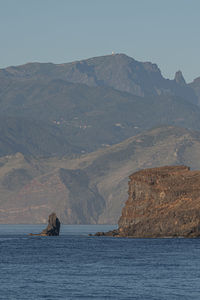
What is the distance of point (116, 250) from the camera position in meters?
192

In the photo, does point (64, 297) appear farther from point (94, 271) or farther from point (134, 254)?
point (134, 254)

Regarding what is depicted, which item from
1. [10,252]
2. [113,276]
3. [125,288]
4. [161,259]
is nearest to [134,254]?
[161,259]

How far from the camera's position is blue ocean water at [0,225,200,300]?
4606 inches

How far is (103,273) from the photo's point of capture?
140m

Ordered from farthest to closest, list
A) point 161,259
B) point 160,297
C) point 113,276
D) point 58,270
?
point 161,259
point 58,270
point 113,276
point 160,297

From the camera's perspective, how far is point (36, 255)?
594 feet

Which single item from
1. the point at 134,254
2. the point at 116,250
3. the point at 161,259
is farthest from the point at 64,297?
the point at 116,250

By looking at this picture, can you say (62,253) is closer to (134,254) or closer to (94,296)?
(134,254)

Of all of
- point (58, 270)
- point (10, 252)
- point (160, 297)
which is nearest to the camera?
point (160, 297)

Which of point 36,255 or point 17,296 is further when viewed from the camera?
point 36,255

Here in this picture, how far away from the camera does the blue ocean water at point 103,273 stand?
117m

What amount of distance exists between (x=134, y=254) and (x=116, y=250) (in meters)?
14.2

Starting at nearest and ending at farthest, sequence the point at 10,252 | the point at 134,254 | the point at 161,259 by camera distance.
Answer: the point at 161,259 < the point at 134,254 < the point at 10,252

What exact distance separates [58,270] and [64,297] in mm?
33036
